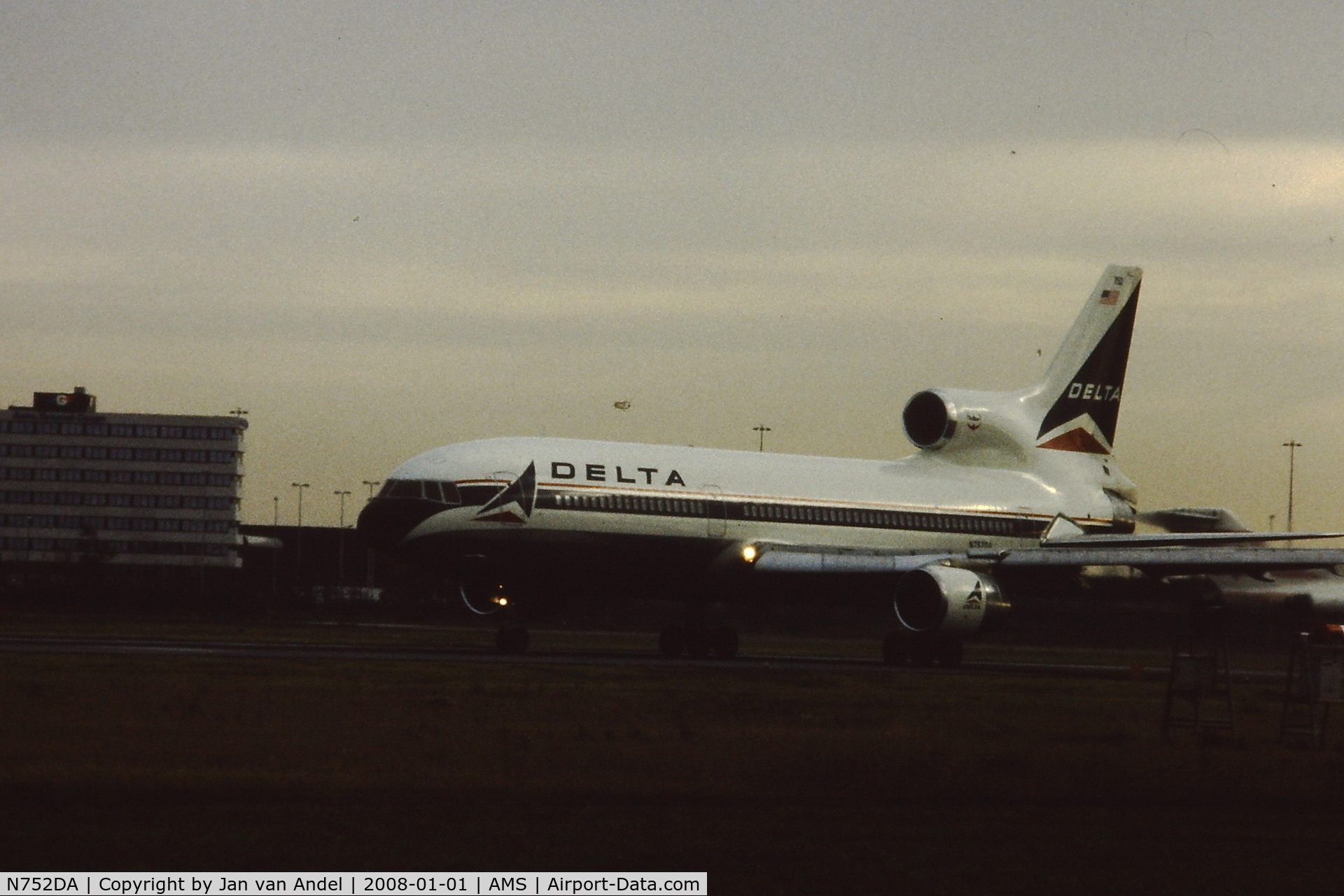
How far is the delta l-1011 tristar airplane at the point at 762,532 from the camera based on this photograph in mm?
41906

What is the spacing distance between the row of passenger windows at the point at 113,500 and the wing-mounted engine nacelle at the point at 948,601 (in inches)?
6143

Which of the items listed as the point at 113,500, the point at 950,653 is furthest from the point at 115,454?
the point at 950,653

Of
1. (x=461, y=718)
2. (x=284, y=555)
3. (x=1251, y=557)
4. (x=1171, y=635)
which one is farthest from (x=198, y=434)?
(x=461, y=718)

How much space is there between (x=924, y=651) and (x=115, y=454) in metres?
158

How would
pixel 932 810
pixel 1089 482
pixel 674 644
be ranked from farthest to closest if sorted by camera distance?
pixel 1089 482
pixel 674 644
pixel 932 810

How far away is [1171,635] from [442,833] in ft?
166

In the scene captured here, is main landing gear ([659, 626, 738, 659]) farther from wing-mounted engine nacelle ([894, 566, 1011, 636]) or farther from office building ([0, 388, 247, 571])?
office building ([0, 388, 247, 571])

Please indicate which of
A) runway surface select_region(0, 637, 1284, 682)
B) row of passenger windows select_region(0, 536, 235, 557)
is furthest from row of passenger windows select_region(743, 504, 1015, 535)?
row of passenger windows select_region(0, 536, 235, 557)

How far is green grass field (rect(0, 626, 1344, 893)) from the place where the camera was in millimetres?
12594

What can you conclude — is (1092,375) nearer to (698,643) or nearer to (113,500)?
(698,643)

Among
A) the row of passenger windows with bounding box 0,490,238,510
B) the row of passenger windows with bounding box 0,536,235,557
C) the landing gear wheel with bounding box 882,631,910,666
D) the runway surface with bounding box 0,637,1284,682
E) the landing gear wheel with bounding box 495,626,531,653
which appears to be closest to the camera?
the runway surface with bounding box 0,637,1284,682

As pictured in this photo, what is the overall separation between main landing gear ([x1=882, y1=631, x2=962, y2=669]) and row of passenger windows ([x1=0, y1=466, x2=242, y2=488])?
15533cm

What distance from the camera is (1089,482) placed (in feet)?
182

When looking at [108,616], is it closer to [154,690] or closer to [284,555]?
[154,690]
